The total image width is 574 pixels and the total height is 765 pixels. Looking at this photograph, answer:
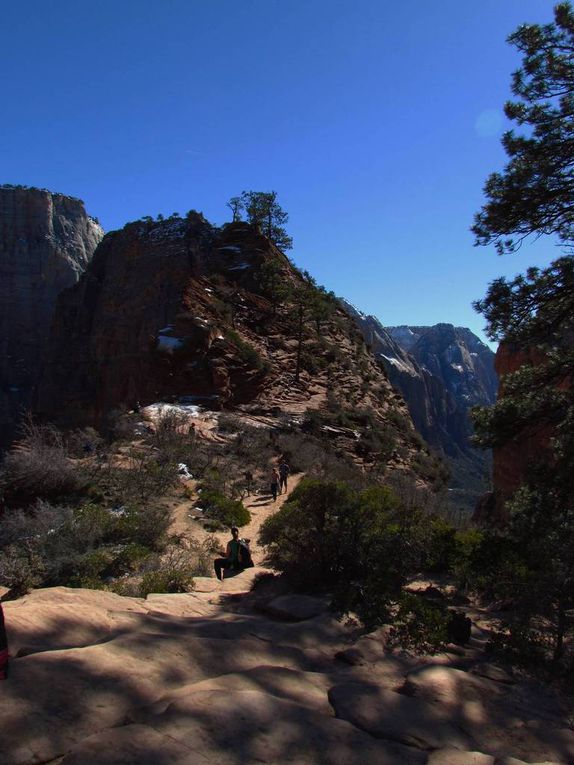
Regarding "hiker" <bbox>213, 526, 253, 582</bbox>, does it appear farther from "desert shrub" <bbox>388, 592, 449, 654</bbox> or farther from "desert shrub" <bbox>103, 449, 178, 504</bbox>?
"desert shrub" <bbox>103, 449, 178, 504</bbox>

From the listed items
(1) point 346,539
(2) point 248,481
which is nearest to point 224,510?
(2) point 248,481

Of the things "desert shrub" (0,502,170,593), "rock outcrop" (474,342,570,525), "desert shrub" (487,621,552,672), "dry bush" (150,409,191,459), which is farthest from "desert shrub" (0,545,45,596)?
"rock outcrop" (474,342,570,525)

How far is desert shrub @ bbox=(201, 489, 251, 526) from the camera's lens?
12680mm

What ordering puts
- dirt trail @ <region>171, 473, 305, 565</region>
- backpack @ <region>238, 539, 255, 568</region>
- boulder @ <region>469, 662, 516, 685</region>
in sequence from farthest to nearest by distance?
1. dirt trail @ <region>171, 473, 305, 565</region>
2. backpack @ <region>238, 539, 255, 568</region>
3. boulder @ <region>469, 662, 516, 685</region>

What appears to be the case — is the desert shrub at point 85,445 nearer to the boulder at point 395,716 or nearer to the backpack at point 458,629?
the backpack at point 458,629

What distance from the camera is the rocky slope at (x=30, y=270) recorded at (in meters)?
64.8

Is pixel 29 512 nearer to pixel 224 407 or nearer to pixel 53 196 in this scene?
pixel 224 407

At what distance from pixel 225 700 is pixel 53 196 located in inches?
3289

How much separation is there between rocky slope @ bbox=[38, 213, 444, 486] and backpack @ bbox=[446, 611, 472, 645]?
2007 centimetres

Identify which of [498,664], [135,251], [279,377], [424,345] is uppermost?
[424,345]

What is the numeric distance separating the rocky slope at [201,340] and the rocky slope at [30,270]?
2010 centimetres

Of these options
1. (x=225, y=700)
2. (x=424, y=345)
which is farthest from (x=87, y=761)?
(x=424, y=345)

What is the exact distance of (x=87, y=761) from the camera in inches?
90.7

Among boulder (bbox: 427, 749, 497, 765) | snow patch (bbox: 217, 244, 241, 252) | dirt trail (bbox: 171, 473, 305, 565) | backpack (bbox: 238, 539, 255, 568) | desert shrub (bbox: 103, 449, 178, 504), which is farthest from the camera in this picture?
snow patch (bbox: 217, 244, 241, 252)
